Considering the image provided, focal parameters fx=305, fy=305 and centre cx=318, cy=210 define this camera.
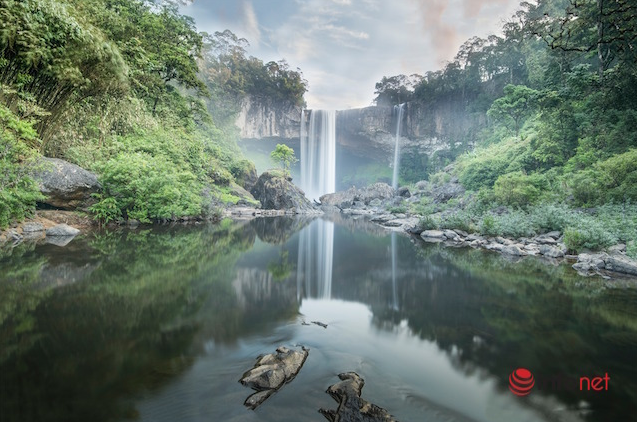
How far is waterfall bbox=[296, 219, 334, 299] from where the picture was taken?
6.85 metres

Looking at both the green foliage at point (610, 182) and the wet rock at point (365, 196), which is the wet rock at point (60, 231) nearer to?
the green foliage at point (610, 182)

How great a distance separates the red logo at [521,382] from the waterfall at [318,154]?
53860 mm

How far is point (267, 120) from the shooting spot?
53062 millimetres

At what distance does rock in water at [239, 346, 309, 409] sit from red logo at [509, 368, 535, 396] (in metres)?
2.25

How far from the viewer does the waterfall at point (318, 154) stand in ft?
180

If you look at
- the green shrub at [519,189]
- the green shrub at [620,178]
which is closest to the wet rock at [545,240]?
the green shrub at [620,178]

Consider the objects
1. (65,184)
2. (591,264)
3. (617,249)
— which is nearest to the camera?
(591,264)

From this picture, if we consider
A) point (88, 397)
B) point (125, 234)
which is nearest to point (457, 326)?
point (88, 397)

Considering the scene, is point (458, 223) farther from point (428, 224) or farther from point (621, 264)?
point (621, 264)

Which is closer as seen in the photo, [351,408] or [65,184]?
[351,408]

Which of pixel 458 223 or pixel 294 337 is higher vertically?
pixel 458 223

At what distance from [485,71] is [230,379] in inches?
2003

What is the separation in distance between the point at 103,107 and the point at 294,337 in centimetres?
1435

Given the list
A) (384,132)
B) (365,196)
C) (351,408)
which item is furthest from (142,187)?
(384,132)
